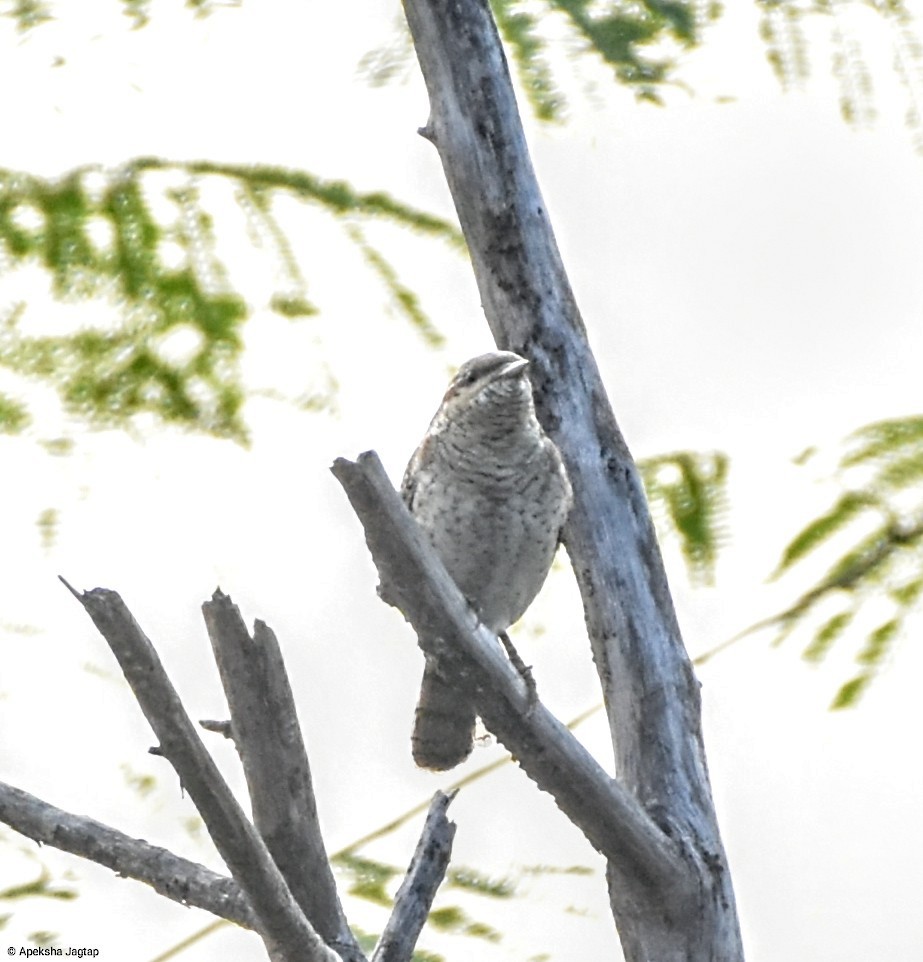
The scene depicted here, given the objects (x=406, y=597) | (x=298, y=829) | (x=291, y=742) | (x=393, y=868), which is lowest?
(x=393, y=868)

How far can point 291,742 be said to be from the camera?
2.13 meters

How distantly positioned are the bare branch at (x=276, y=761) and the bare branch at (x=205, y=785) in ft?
0.71

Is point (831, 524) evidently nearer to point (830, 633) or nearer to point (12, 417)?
point (830, 633)

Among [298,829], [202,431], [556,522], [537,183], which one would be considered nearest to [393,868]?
[298,829]

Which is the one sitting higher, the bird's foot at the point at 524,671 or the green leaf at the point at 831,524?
the green leaf at the point at 831,524

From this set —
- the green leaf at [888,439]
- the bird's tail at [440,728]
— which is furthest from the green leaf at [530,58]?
the bird's tail at [440,728]

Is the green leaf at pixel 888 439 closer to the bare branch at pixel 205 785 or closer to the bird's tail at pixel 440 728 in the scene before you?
the bare branch at pixel 205 785

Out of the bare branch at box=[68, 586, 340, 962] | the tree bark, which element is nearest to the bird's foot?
the tree bark

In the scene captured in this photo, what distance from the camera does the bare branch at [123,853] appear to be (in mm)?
2123

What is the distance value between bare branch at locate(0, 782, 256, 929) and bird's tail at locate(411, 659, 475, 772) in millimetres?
1260

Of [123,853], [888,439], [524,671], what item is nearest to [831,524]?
[888,439]

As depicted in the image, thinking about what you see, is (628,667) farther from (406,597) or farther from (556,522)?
(406,597)

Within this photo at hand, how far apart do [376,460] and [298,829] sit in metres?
0.63

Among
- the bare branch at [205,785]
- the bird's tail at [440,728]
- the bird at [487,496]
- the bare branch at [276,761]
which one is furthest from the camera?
the bird's tail at [440,728]
